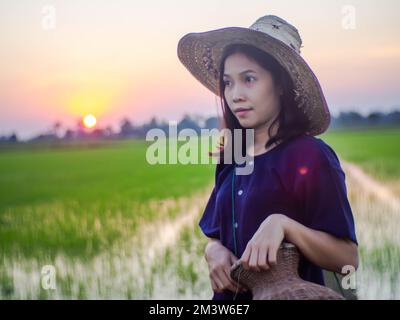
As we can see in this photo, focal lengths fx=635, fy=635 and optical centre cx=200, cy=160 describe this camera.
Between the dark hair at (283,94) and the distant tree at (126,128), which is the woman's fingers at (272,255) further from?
the distant tree at (126,128)

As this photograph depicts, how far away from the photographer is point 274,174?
4.75 feet

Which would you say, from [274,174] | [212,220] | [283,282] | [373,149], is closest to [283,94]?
[274,174]

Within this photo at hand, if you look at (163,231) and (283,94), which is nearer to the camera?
(283,94)

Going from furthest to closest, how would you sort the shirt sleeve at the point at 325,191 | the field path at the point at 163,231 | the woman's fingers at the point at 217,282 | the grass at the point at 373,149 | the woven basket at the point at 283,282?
the grass at the point at 373,149 → the field path at the point at 163,231 → the woman's fingers at the point at 217,282 → the shirt sleeve at the point at 325,191 → the woven basket at the point at 283,282

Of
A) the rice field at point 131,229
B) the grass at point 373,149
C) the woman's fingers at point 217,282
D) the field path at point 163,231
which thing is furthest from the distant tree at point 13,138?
the woman's fingers at point 217,282

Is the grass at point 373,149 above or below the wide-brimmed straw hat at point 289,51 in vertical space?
below

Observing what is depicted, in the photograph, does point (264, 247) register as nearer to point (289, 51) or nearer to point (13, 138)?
point (289, 51)

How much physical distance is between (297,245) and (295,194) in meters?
0.12

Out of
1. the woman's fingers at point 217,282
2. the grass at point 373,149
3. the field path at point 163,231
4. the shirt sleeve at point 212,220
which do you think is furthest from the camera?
the grass at point 373,149

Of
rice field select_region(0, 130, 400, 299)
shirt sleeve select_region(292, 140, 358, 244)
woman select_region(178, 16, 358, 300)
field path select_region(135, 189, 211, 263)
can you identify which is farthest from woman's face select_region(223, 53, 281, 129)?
field path select_region(135, 189, 211, 263)

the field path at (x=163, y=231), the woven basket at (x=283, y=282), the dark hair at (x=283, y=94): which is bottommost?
the field path at (x=163, y=231)

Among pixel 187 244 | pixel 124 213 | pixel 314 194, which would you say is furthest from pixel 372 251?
pixel 314 194

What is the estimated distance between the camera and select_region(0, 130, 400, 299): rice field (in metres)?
2.68

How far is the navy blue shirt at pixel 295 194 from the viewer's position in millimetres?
1398
